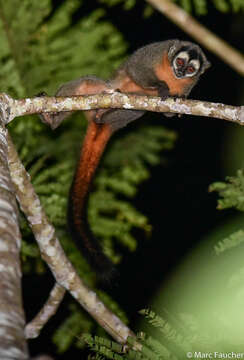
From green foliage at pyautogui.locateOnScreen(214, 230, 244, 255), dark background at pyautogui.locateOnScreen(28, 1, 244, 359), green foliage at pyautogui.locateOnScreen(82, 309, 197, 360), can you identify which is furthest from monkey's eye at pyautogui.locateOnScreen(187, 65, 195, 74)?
green foliage at pyautogui.locateOnScreen(82, 309, 197, 360)

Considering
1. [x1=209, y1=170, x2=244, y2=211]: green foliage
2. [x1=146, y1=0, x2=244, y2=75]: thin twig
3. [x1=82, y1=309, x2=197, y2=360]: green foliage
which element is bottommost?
[x1=82, y1=309, x2=197, y2=360]: green foliage

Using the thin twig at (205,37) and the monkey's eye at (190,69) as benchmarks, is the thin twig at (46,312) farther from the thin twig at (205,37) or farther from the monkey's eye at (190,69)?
the monkey's eye at (190,69)

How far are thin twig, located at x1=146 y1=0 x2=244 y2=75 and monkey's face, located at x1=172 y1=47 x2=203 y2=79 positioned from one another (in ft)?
2.69

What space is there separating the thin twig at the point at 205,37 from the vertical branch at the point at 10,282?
88.0 inches

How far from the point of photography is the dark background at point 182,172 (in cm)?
709

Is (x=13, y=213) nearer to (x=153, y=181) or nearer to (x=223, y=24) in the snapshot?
(x=153, y=181)

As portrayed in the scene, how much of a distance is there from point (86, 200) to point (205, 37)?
61.5 inches

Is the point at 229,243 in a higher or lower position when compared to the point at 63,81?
lower

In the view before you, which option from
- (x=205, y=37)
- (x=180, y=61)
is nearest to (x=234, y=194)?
(x=205, y=37)

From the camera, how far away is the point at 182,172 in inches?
292

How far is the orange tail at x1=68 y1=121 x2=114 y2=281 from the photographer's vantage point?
3723 millimetres

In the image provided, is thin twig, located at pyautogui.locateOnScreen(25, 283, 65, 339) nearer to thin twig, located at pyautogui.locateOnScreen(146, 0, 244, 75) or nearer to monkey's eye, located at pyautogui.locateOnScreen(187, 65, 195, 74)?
thin twig, located at pyautogui.locateOnScreen(146, 0, 244, 75)

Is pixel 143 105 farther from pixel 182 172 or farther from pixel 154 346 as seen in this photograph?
pixel 182 172

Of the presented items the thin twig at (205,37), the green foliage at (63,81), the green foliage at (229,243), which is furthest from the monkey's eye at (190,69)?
the green foliage at (229,243)
